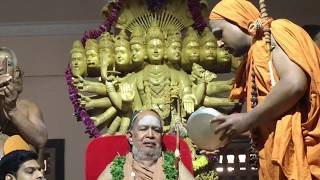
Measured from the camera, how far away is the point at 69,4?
227 inches

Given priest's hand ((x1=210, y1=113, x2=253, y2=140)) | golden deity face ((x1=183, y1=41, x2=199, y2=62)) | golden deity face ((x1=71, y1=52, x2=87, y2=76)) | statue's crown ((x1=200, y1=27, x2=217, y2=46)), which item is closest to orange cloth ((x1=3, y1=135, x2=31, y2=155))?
priest's hand ((x1=210, y1=113, x2=253, y2=140))

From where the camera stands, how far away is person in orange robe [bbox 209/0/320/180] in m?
2.22

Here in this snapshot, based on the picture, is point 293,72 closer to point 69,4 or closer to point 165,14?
point 165,14

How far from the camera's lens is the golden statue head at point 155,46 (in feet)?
15.3

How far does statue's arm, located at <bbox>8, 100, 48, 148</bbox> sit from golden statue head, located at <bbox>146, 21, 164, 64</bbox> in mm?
1481

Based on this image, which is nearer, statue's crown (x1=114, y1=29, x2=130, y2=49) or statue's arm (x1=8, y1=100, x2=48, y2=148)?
statue's arm (x1=8, y1=100, x2=48, y2=148)

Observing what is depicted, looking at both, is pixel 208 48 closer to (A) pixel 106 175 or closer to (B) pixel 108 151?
(B) pixel 108 151

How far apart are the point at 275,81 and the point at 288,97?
0.08 meters

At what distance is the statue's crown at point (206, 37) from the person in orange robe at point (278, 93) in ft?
7.38

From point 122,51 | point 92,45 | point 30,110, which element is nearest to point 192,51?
point 122,51

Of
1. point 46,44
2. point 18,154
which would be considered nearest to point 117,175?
point 18,154

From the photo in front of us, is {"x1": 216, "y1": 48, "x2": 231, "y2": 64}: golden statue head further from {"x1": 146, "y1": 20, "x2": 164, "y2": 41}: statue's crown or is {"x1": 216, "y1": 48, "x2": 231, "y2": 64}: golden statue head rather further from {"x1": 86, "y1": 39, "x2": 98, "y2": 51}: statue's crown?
{"x1": 86, "y1": 39, "x2": 98, "y2": 51}: statue's crown

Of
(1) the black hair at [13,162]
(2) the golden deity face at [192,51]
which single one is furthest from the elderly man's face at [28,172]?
(2) the golden deity face at [192,51]

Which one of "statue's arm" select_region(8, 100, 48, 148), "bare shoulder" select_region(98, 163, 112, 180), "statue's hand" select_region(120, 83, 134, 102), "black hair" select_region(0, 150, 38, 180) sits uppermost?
"statue's hand" select_region(120, 83, 134, 102)
